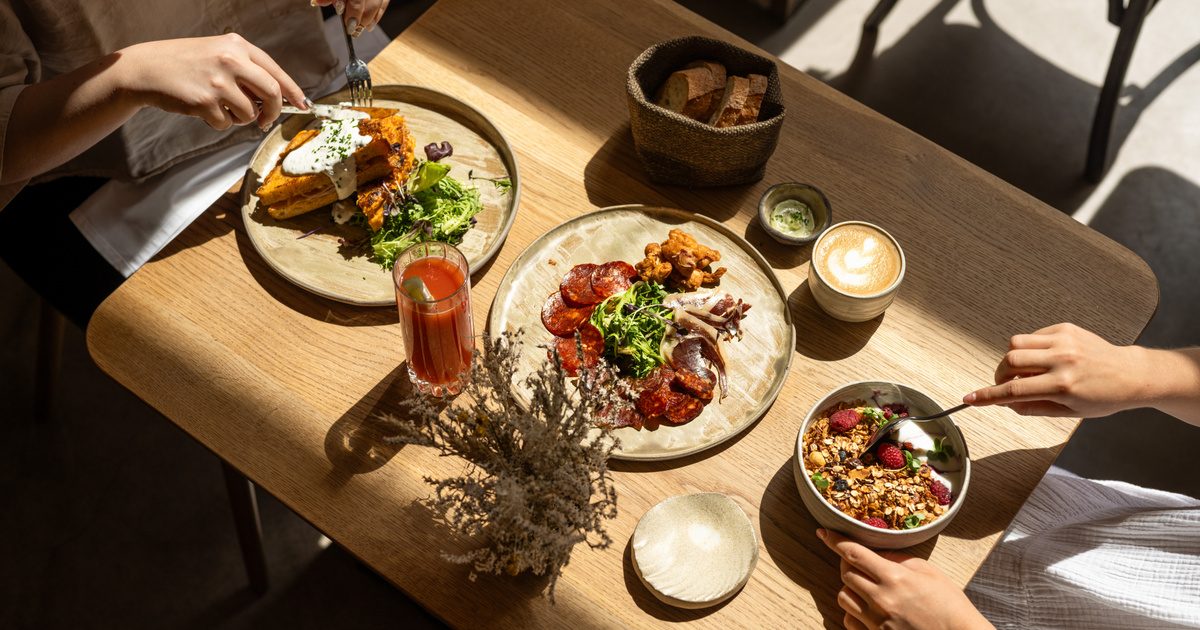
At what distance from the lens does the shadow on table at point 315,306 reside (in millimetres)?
1748

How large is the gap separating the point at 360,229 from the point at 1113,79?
2515 mm

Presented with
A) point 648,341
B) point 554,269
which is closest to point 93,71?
point 554,269

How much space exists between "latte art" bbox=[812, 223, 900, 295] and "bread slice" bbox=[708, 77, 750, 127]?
0.90 ft

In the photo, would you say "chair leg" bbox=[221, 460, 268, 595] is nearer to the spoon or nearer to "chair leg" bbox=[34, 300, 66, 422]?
"chair leg" bbox=[34, 300, 66, 422]

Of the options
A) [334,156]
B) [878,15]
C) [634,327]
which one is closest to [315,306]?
[334,156]

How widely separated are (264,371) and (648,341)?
65cm

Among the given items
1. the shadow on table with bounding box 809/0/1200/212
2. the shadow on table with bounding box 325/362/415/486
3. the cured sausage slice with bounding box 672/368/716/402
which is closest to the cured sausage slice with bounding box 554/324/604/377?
the cured sausage slice with bounding box 672/368/716/402

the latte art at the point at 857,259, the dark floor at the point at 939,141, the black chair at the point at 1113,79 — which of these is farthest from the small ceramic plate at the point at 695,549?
the black chair at the point at 1113,79

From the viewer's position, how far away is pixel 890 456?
5.04ft

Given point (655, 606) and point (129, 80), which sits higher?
point (129, 80)

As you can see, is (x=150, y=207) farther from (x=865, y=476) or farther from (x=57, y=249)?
(x=865, y=476)

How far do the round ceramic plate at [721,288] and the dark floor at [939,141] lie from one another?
3.70ft

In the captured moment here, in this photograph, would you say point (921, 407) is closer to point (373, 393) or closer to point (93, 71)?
point (373, 393)

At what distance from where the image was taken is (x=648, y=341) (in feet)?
5.53
